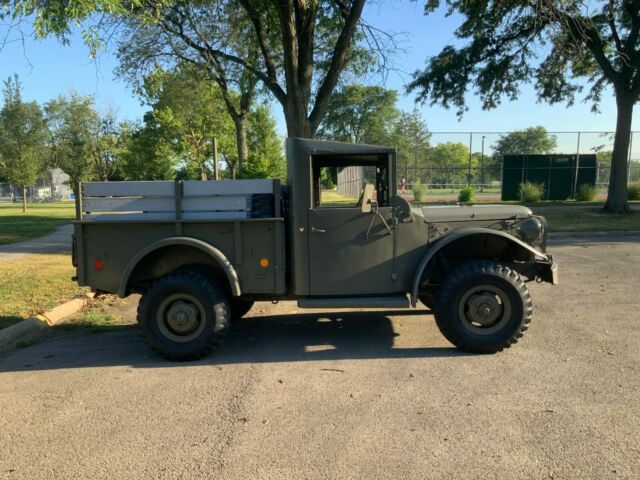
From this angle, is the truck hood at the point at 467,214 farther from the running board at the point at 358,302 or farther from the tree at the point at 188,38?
the tree at the point at 188,38

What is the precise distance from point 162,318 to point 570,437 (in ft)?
11.6

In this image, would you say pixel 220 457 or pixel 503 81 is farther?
pixel 503 81

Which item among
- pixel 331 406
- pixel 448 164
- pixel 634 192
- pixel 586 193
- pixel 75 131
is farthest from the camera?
pixel 75 131

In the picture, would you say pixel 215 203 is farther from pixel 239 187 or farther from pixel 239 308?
pixel 239 308

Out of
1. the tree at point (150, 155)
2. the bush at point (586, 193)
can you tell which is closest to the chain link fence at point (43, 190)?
the tree at point (150, 155)

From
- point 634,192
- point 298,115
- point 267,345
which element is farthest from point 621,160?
point 267,345

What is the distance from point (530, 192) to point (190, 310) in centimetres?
2314

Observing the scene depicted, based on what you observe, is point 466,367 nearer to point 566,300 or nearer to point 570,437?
point 570,437

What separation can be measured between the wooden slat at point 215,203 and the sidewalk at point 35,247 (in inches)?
286

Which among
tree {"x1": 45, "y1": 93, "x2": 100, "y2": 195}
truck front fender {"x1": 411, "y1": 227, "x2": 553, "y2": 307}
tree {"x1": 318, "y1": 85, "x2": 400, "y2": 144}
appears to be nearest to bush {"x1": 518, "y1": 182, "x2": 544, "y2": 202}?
truck front fender {"x1": 411, "y1": 227, "x2": 553, "y2": 307}

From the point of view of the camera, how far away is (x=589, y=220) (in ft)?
53.2

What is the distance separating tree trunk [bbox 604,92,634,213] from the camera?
18094 millimetres

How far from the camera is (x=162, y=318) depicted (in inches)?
191

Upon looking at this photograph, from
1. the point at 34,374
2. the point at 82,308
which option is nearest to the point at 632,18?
the point at 82,308
